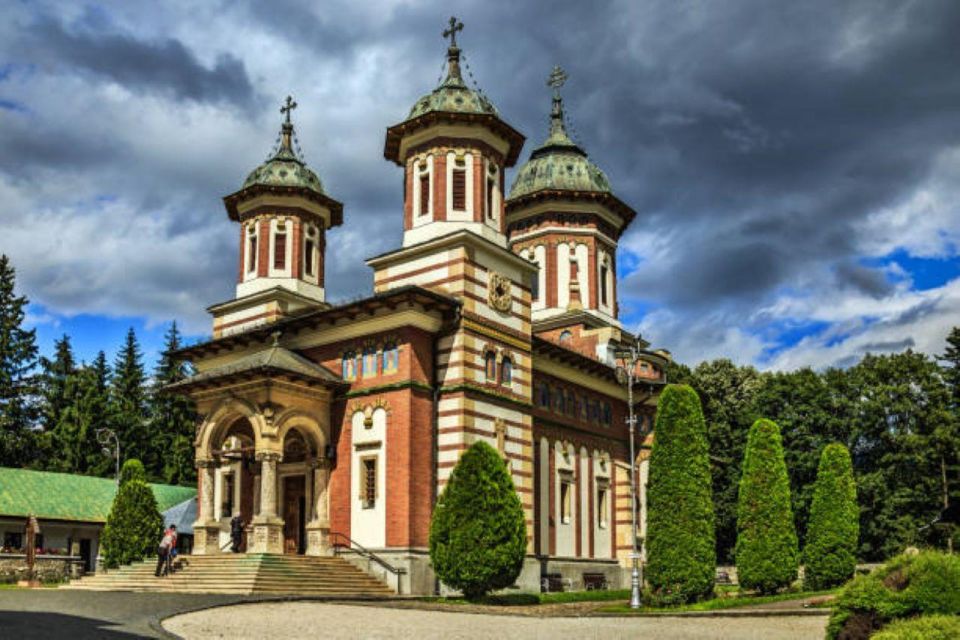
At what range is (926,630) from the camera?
12484mm

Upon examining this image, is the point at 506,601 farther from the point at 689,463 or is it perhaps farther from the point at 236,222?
the point at 236,222

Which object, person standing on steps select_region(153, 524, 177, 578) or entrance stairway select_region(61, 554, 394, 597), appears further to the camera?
person standing on steps select_region(153, 524, 177, 578)

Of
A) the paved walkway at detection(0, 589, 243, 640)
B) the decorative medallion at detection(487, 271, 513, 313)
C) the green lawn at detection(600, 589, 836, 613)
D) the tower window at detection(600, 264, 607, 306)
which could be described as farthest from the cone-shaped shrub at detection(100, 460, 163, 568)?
the tower window at detection(600, 264, 607, 306)

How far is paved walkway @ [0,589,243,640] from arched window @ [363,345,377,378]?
923 centimetres

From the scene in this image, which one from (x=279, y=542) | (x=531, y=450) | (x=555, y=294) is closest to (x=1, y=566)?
(x=279, y=542)

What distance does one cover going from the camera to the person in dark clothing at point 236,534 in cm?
3266

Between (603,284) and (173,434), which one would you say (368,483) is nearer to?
(603,284)

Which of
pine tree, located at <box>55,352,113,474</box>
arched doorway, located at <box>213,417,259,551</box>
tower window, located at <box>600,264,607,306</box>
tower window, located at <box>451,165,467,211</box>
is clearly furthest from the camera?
pine tree, located at <box>55,352,113,474</box>

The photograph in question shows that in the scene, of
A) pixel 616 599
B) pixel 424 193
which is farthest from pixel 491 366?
pixel 616 599

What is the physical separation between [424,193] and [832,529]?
1753cm

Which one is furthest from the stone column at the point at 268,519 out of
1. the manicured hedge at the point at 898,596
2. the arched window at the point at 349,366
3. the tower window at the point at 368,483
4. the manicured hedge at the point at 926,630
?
the manicured hedge at the point at 926,630

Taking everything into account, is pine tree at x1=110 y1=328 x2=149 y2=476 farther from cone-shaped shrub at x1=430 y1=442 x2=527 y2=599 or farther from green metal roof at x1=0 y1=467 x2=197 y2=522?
cone-shaped shrub at x1=430 y1=442 x2=527 y2=599

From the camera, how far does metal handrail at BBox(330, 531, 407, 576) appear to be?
29438 mm

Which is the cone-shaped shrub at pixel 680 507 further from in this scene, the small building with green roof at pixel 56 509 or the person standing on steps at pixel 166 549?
the small building with green roof at pixel 56 509
